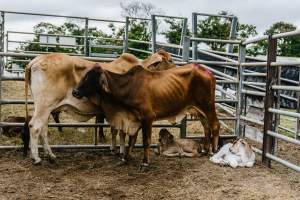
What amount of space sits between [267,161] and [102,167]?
2.11 m

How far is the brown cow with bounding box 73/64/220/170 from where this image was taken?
5.59 m

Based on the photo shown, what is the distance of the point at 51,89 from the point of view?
18.4 feet

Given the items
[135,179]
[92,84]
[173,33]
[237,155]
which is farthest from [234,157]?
[173,33]

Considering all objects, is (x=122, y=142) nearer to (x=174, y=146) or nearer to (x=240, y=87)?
(x=174, y=146)

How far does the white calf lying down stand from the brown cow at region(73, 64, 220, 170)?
0.71 meters

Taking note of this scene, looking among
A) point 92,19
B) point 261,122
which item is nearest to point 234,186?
point 261,122

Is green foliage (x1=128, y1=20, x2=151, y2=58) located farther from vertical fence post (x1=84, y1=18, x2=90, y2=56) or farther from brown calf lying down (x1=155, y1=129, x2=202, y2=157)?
brown calf lying down (x1=155, y1=129, x2=202, y2=157)

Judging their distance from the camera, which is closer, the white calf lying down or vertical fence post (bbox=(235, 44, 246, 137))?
the white calf lying down

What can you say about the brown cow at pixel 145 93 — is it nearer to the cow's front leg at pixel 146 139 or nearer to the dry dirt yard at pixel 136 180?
the cow's front leg at pixel 146 139

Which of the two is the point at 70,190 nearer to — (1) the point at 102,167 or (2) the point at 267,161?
(1) the point at 102,167

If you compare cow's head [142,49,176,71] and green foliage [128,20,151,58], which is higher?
green foliage [128,20,151,58]

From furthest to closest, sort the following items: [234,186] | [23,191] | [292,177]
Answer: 1. [292,177]
2. [234,186]
3. [23,191]

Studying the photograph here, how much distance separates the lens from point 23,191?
185 inches

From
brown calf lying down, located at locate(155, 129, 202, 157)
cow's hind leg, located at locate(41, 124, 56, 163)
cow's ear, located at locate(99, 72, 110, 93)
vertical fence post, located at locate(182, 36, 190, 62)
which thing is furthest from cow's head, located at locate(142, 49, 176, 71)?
cow's hind leg, located at locate(41, 124, 56, 163)
